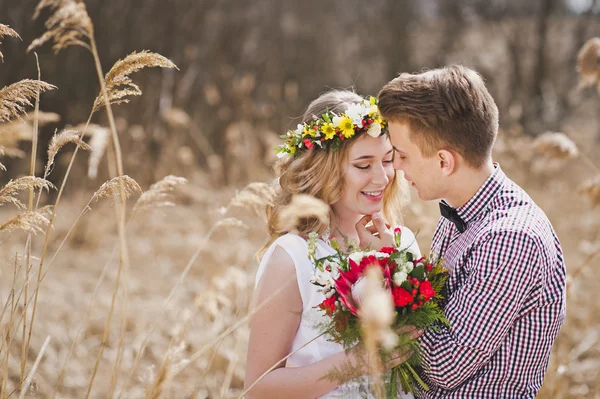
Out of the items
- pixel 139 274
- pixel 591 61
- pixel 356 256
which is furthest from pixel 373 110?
pixel 139 274

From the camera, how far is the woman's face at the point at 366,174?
9.09 ft

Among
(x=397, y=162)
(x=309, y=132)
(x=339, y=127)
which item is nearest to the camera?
(x=397, y=162)

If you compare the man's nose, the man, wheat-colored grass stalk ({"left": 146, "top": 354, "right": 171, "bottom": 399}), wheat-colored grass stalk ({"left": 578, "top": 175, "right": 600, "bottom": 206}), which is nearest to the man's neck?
the man

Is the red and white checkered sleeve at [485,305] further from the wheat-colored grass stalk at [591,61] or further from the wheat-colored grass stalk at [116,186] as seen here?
the wheat-colored grass stalk at [591,61]

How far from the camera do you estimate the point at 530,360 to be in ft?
7.30

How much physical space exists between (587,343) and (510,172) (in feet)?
9.29

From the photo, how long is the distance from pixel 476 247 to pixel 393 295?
34cm

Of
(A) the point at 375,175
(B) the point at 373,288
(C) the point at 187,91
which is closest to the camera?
(B) the point at 373,288

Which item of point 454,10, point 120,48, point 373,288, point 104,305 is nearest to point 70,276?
point 104,305

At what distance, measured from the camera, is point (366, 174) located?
2781 mm

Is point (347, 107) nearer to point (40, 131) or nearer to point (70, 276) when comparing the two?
point (70, 276)

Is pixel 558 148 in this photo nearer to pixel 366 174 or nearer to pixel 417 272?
pixel 366 174

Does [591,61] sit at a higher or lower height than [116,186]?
higher

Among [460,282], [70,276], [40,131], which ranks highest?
[460,282]
